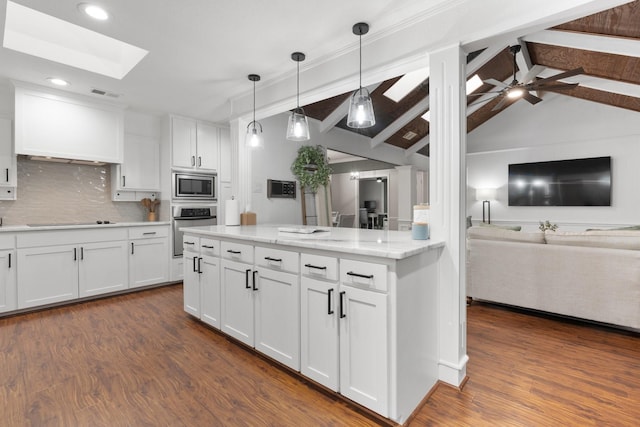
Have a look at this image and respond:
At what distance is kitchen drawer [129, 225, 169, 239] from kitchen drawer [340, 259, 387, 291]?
347cm

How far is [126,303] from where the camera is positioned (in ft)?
12.1

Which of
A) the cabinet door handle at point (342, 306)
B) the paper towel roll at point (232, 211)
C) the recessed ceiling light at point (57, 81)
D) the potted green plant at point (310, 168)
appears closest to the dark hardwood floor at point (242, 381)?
the cabinet door handle at point (342, 306)

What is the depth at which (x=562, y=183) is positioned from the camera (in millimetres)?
6277

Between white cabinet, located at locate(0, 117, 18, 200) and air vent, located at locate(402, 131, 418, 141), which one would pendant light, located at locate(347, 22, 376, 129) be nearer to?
white cabinet, located at locate(0, 117, 18, 200)

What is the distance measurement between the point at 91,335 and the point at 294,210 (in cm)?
292

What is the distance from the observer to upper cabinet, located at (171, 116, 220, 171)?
14.6 feet

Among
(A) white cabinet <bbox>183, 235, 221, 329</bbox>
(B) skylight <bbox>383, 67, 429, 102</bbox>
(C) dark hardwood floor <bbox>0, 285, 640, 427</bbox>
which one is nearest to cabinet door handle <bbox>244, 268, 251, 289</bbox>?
(A) white cabinet <bbox>183, 235, 221, 329</bbox>

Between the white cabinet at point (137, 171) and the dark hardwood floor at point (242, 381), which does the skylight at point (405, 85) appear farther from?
the white cabinet at point (137, 171)

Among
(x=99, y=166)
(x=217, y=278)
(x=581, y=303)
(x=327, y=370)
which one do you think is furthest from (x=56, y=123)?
(x=581, y=303)

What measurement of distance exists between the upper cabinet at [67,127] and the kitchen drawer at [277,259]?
304 cm

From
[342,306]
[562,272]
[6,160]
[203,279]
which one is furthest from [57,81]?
[562,272]

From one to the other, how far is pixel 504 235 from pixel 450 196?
1.75 m

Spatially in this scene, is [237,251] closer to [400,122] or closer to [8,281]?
[8,281]

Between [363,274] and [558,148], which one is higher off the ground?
[558,148]
